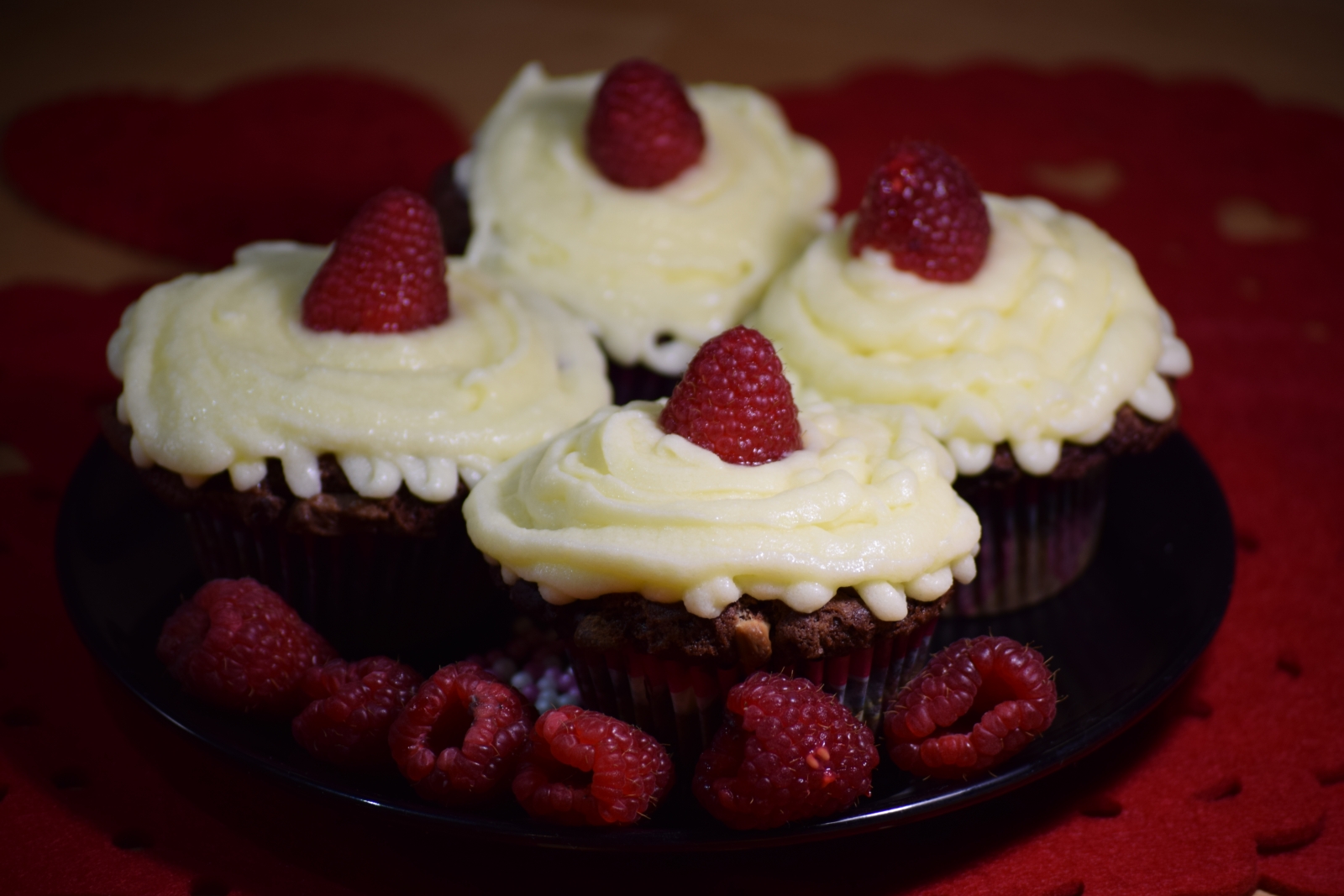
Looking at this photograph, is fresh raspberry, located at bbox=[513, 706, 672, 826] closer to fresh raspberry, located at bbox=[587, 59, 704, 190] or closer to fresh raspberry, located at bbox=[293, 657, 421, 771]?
fresh raspberry, located at bbox=[293, 657, 421, 771]

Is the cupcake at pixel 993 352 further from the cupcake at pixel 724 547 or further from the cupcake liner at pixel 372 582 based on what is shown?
the cupcake liner at pixel 372 582

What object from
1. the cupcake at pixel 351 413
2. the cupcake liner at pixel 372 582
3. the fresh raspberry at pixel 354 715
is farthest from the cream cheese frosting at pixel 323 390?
the fresh raspberry at pixel 354 715

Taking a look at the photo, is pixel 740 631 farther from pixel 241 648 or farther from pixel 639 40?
pixel 639 40

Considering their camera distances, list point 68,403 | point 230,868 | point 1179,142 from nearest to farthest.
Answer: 1. point 230,868
2. point 68,403
3. point 1179,142

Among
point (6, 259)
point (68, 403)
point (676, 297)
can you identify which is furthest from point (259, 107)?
point (676, 297)

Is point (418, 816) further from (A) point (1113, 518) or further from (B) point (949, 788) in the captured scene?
(A) point (1113, 518)

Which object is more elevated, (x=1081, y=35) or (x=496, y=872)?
(x=1081, y=35)

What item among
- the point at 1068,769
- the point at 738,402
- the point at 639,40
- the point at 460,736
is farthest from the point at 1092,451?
the point at 639,40
